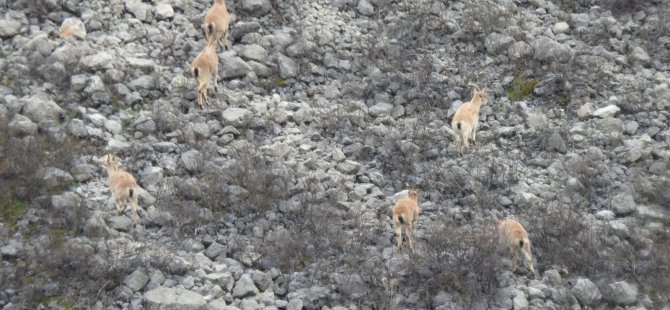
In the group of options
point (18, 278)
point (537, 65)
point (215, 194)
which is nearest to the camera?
point (18, 278)

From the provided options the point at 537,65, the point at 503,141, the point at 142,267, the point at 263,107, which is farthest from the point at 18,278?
the point at 537,65

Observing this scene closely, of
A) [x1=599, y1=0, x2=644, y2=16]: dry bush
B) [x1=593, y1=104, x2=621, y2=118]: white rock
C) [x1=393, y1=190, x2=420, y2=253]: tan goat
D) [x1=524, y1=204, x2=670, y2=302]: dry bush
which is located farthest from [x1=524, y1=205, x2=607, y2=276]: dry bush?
[x1=599, y1=0, x2=644, y2=16]: dry bush

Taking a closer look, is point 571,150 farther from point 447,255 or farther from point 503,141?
point 447,255

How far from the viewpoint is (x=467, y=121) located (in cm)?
1378

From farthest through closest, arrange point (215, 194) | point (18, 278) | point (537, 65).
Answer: point (537, 65)
point (215, 194)
point (18, 278)

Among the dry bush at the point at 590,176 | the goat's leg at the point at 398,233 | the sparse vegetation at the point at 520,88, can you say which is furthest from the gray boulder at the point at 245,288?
the sparse vegetation at the point at 520,88

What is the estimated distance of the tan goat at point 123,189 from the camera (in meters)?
11.9

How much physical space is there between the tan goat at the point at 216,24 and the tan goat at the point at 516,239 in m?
6.21

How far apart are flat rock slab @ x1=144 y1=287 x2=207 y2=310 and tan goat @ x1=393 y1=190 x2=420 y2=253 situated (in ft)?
9.33

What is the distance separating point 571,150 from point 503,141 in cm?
109

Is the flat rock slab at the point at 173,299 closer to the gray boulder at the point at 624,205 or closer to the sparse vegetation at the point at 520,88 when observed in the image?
the gray boulder at the point at 624,205

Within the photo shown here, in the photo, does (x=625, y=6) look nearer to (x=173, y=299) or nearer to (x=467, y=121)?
(x=467, y=121)

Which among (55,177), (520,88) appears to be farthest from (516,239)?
(55,177)

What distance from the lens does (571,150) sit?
46.6 feet
